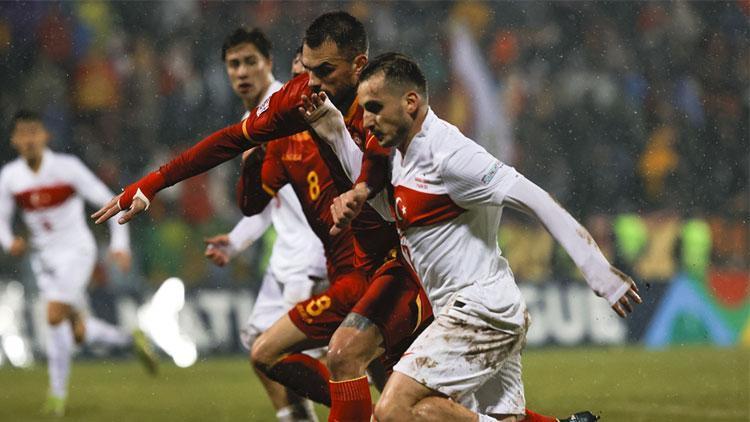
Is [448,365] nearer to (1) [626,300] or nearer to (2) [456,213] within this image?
(2) [456,213]

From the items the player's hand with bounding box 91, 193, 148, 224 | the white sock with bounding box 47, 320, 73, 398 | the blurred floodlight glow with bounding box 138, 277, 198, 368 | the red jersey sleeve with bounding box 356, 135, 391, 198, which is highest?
the red jersey sleeve with bounding box 356, 135, 391, 198

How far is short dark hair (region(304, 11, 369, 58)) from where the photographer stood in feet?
17.7

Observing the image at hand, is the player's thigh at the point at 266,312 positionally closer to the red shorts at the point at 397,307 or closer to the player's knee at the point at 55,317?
the red shorts at the point at 397,307

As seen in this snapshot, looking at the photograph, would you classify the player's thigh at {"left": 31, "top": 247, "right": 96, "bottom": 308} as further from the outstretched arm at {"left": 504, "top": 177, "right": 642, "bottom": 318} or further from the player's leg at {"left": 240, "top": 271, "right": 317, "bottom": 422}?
the outstretched arm at {"left": 504, "top": 177, "right": 642, "bottom": 318}

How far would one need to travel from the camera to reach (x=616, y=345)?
14.4 m

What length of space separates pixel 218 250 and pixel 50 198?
4.38 meters

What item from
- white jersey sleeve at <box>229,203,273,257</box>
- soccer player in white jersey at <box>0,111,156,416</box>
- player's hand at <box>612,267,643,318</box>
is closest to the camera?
player's hand at <box>612,267,643,318</box>

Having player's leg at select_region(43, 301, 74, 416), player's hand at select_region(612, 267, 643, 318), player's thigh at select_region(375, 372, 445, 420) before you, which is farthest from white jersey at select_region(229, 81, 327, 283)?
player's leg at select_region(43, 301, 74, 416)

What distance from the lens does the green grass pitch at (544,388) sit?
9.09m

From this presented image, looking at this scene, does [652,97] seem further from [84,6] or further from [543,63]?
[84,6]

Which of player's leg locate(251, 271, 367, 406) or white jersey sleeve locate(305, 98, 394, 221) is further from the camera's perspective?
player's leg locate(251, 271, 367, 406)

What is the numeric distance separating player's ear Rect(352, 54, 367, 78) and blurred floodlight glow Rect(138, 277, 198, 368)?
8523mm

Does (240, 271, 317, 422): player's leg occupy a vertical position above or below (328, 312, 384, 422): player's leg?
below

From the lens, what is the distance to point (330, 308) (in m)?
6.04
